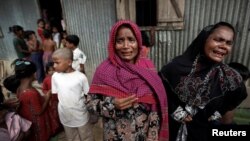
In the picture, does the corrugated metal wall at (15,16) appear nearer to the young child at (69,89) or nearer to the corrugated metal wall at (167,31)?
the corrugated metal wall at (167,31)

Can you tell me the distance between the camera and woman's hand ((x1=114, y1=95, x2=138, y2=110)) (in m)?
1.59

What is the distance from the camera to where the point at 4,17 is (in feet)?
24.7

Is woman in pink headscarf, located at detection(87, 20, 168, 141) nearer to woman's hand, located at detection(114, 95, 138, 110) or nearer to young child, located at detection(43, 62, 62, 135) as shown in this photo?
woman's hand, located at detection(114, 95, 138, 110)

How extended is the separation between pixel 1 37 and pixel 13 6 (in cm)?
164

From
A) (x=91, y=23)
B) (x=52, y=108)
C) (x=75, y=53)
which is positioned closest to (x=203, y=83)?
(x=52, y=108)

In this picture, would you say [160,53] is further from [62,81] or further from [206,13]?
[62,81]

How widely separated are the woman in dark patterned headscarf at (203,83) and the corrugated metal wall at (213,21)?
228 cm

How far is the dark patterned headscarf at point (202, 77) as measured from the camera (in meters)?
1.78

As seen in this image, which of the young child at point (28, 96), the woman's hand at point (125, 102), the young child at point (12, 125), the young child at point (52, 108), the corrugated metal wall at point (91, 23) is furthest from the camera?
the corrugated metal wall at point (91, 23)

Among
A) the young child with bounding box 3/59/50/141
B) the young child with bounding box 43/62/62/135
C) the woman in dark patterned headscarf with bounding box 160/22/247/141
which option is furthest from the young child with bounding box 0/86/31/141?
the woman in dark patterned headscarf with bounding box 160/22/247/141

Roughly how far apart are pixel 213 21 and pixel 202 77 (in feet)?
8.20

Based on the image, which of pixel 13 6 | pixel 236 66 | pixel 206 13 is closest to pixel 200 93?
pixel 236 66

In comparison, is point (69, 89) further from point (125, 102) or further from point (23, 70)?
point (125, 102)

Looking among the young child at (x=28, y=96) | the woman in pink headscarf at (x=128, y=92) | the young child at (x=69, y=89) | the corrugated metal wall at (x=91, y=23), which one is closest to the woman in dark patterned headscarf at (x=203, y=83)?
the woman in pink headscarf at (x=128, y=92)
